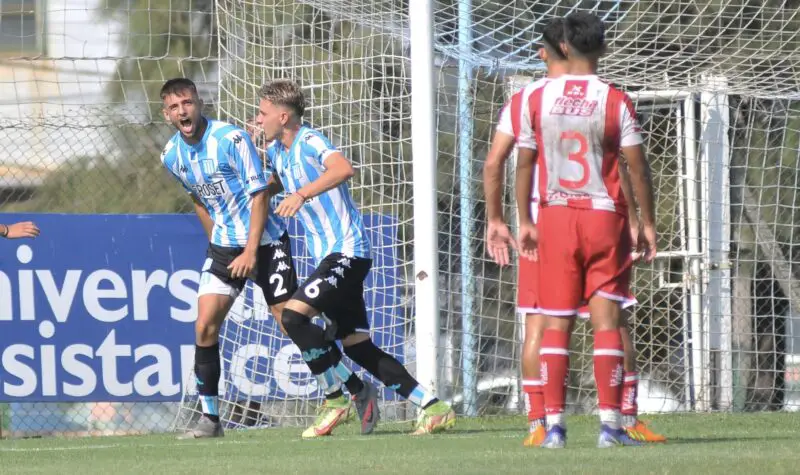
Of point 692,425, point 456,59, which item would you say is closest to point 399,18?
point 456,59

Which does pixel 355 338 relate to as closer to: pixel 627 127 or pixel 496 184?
pixel 496 184

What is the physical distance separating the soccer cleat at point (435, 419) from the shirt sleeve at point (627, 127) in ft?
8.15

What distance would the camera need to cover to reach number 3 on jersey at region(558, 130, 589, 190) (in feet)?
18.7

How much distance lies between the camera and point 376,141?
9.79m

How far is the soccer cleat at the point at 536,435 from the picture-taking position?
6.12 m

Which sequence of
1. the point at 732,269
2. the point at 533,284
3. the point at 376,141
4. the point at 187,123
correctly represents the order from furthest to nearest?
the point at 732,269
the point at 376,141
the point at 187,123
the point at 533,284

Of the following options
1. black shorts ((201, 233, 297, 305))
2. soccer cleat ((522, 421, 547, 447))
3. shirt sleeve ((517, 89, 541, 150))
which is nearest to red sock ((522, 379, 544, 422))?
soccer cleat ((522, 421, 547, 447))

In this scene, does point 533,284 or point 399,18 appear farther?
point 399,18

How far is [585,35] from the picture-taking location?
18.7ft

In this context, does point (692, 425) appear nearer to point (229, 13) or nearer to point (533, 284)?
point (533, 284)

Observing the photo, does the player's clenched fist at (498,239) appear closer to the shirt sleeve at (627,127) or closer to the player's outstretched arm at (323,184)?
the shirt sleeve at (627,127)

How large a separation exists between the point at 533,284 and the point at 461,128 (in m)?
3.49

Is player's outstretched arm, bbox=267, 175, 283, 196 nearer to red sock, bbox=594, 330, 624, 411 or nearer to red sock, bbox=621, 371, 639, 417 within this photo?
red sock, bbox=621, 371, 639, 417

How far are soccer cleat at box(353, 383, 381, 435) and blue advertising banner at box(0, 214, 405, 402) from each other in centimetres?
188
